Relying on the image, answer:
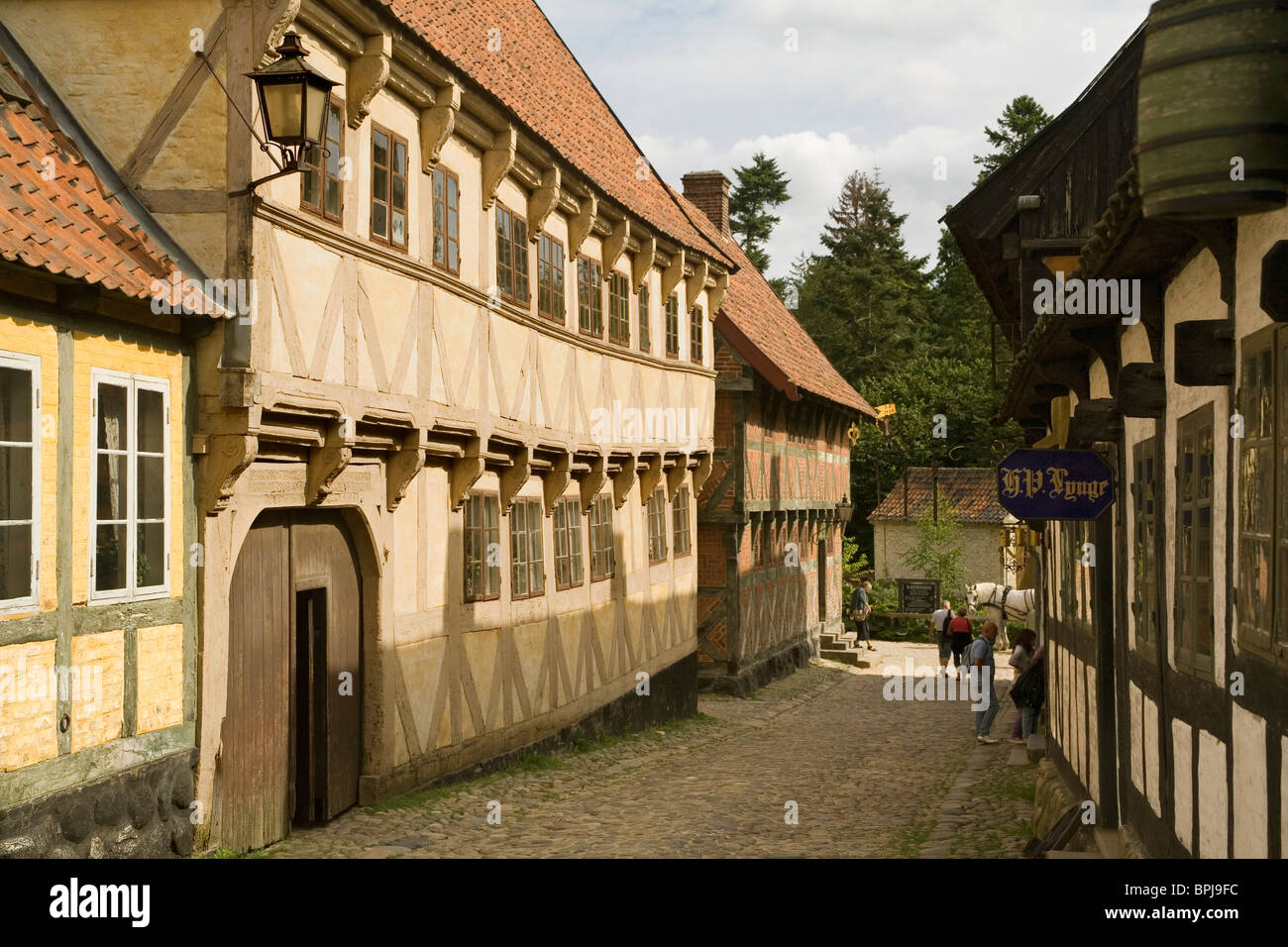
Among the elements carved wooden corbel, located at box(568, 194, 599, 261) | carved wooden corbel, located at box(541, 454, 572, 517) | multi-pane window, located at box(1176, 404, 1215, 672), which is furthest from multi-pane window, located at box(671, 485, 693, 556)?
multi-pane window, located at box(1176, 404, 1215, 672)

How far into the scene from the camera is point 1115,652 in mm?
9719

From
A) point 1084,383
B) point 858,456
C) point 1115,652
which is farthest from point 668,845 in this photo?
point 858,456

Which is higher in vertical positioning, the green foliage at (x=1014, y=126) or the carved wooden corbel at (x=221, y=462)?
the green foliage at (x=1014, y=126)

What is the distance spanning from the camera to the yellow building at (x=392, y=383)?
30.7 feet

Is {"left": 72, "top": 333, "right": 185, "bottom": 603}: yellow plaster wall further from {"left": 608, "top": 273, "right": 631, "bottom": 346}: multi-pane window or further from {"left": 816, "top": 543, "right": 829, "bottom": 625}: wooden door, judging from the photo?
{"left": 816, "top": 543, "right": 829, "bottom": 625}: wooden door

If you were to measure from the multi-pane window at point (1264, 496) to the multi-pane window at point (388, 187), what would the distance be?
23.8 ft

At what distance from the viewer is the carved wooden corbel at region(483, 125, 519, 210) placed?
13.5 meters

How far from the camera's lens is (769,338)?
2906cm

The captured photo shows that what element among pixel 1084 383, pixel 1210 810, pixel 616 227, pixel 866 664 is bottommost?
pixel 866 664

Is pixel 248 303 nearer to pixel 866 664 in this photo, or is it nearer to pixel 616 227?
pixel 616 227

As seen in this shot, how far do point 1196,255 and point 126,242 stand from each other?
19.5 ft

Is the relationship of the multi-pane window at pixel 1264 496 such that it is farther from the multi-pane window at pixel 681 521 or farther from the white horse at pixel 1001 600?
the white horse at pixel 1001 600

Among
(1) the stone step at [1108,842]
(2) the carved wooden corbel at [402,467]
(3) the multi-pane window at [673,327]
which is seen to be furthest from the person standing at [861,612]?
(1) the stone step at [1108,842]

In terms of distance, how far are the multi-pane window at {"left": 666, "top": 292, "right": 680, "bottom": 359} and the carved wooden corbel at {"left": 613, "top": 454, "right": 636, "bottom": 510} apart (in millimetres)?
2237
